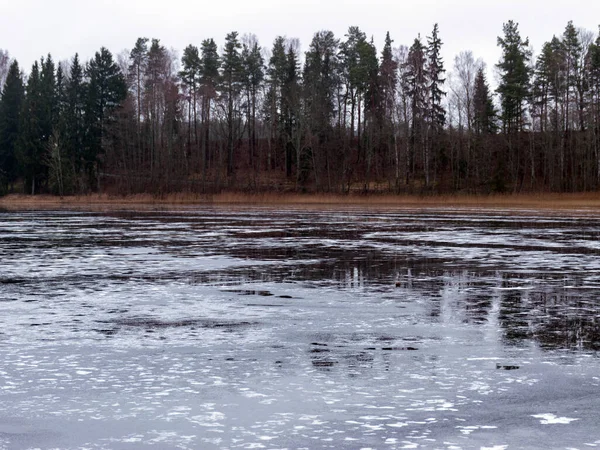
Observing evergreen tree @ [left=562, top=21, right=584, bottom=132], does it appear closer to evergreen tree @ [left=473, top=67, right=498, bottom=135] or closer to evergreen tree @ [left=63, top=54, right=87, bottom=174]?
evergreen tree @ [left=473, top=67, right=498, bottom=135]

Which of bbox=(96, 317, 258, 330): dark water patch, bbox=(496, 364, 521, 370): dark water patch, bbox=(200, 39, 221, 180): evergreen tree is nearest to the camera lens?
bbox=(496, 364, 521, 370): dark water patch

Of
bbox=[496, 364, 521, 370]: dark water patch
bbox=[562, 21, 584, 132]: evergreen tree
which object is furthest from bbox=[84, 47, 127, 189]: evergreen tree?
bbox=[496, 364, 521, 370]: dark water patch

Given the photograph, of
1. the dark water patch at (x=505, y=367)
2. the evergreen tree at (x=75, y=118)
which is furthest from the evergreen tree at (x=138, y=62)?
the dark water patch at (x=505, y=367)

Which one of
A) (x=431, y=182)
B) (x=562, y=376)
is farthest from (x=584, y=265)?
(x=431, y=182)

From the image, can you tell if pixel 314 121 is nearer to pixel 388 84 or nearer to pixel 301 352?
pixel 388 84

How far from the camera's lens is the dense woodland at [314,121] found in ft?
225

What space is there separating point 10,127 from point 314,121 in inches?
1338

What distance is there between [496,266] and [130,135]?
218 feet

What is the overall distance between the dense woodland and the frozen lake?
49210 millimetres

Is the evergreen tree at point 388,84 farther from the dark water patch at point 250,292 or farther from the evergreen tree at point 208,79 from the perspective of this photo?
the dark water patch at point 250,292

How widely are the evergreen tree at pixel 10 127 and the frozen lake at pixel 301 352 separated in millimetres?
68347

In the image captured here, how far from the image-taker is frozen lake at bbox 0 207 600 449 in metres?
5.79

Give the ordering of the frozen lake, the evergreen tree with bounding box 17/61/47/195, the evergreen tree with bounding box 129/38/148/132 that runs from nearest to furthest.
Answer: the frozen lake
the evergreen tree with bounding box 17/61/47/195
the evergreen tree with bounding box 129/38/148/132

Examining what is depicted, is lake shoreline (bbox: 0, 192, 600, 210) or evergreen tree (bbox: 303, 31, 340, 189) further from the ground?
evergreen tree (bbox: 303, 31, 340, 189)
